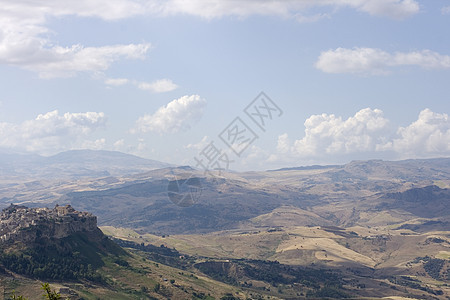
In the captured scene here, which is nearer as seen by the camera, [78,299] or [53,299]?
[53,299]

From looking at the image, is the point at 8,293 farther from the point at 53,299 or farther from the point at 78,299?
the point at 53,299

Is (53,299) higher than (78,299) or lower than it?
higher

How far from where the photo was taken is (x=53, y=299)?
2462 inches

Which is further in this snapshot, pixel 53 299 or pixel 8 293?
pixel 8 293

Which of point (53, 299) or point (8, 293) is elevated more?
point (53, 299)

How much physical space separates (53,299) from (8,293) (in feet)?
498

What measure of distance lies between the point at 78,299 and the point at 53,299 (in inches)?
5873

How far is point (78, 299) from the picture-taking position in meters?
198

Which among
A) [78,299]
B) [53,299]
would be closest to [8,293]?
[78,299]

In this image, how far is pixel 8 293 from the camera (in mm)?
191250

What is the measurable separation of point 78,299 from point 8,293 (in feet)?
96.1
